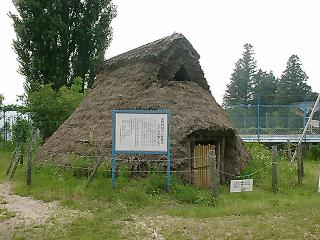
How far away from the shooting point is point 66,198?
1027cm

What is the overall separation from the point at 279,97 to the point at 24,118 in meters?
35.8

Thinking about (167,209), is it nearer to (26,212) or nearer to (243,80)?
(26,212)

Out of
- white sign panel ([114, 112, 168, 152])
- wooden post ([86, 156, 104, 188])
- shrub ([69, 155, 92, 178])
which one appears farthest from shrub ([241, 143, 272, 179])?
wooden post ([86, 156, 104, 188])

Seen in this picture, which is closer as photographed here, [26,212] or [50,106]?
[26,212]

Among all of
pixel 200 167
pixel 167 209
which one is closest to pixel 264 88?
pixel 200 167

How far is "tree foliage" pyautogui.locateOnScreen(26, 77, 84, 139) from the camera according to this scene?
1947 centimetres

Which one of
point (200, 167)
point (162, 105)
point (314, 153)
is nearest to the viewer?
point (200, 167)

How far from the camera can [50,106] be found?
63.9 feet

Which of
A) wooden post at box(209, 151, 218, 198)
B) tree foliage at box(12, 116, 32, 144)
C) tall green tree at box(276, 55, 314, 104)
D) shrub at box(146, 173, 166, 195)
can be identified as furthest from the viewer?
tall green tree at box(276, 55, 314, 104)

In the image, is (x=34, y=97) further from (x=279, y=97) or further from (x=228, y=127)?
(x=279, y=97)

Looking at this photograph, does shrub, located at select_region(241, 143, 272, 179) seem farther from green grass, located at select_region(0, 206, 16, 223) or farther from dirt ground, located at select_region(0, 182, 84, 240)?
green grass, located at select_region(0, 206, 16, 223)

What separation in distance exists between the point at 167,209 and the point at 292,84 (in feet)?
144

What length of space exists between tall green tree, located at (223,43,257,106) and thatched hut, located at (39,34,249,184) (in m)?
39.7

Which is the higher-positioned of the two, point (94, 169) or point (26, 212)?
point (94, 169)
